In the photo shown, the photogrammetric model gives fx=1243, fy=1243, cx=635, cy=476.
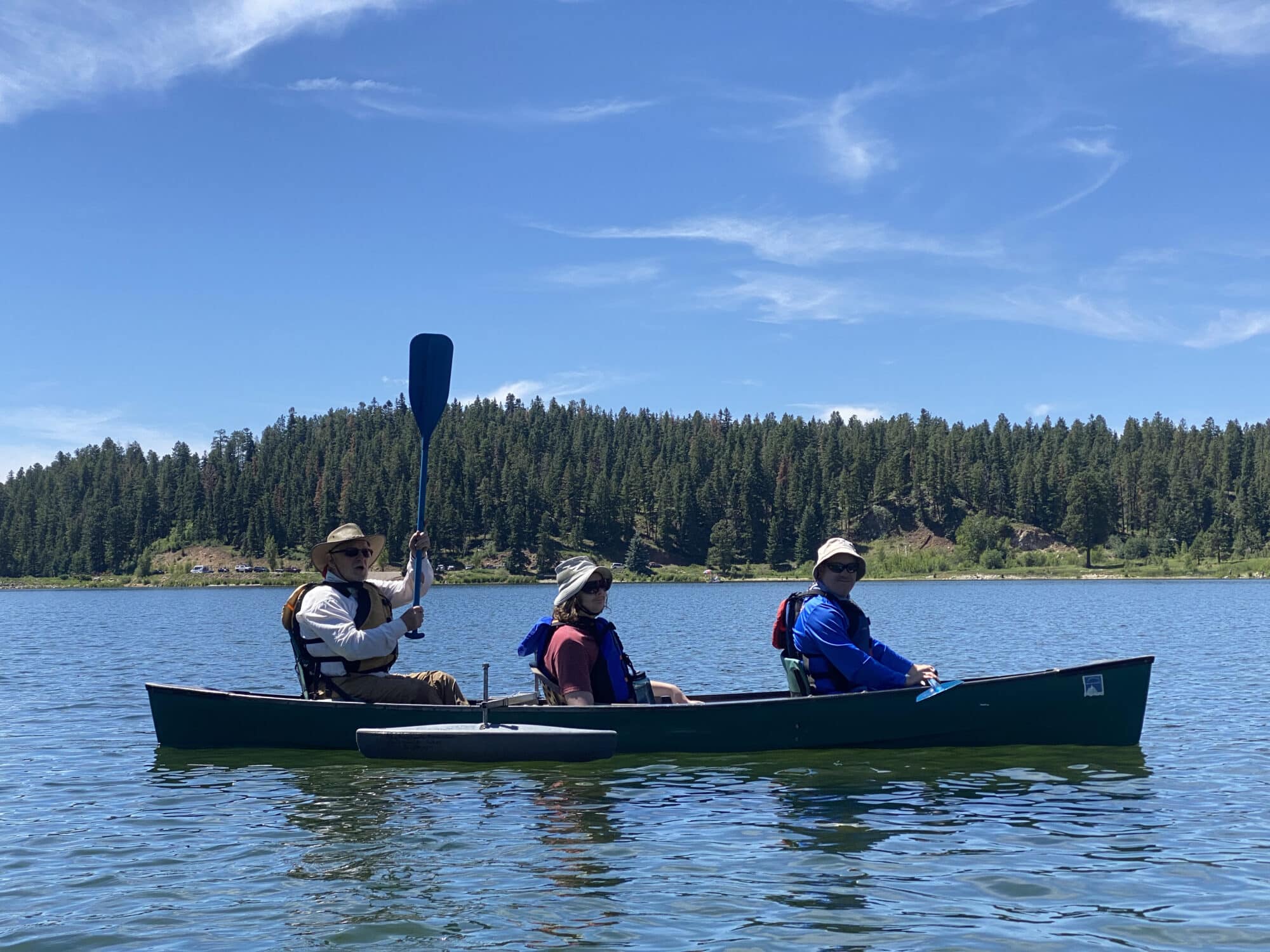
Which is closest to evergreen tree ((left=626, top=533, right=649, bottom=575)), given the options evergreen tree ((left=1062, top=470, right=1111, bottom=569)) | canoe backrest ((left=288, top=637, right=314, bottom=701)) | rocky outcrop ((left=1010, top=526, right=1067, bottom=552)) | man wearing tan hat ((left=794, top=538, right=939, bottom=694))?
rocky outcrop ((left=1010, top=526, right=1067, bottom=552))

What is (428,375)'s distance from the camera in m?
17.9

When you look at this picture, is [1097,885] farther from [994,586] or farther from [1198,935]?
[994,586]

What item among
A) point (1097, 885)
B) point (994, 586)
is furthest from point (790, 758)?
point (994, 586)

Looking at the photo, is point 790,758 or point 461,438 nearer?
point 790,758

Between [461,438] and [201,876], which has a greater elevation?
[461,438]

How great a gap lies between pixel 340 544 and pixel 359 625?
970 mm

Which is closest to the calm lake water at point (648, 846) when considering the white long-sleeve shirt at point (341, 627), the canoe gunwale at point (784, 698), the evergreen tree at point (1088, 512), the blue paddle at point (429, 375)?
the canoe gunwale at point (784, 698)

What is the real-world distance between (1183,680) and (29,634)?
42975mm

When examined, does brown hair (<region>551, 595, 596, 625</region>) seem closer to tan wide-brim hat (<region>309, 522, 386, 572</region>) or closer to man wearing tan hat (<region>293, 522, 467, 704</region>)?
man wearing tan hat (<region>293, 522, 467, 704</region>)

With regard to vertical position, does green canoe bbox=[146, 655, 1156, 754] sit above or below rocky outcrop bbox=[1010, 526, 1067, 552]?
below

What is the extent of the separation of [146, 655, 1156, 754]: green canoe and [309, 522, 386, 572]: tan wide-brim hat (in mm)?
1661

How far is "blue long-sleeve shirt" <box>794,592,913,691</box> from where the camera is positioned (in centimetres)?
1333

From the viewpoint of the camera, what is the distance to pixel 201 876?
9648 mm

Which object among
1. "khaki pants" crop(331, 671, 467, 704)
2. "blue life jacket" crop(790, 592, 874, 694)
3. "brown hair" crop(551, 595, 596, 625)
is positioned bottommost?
"khaki pants" crop(331, 671, 467, 704)
